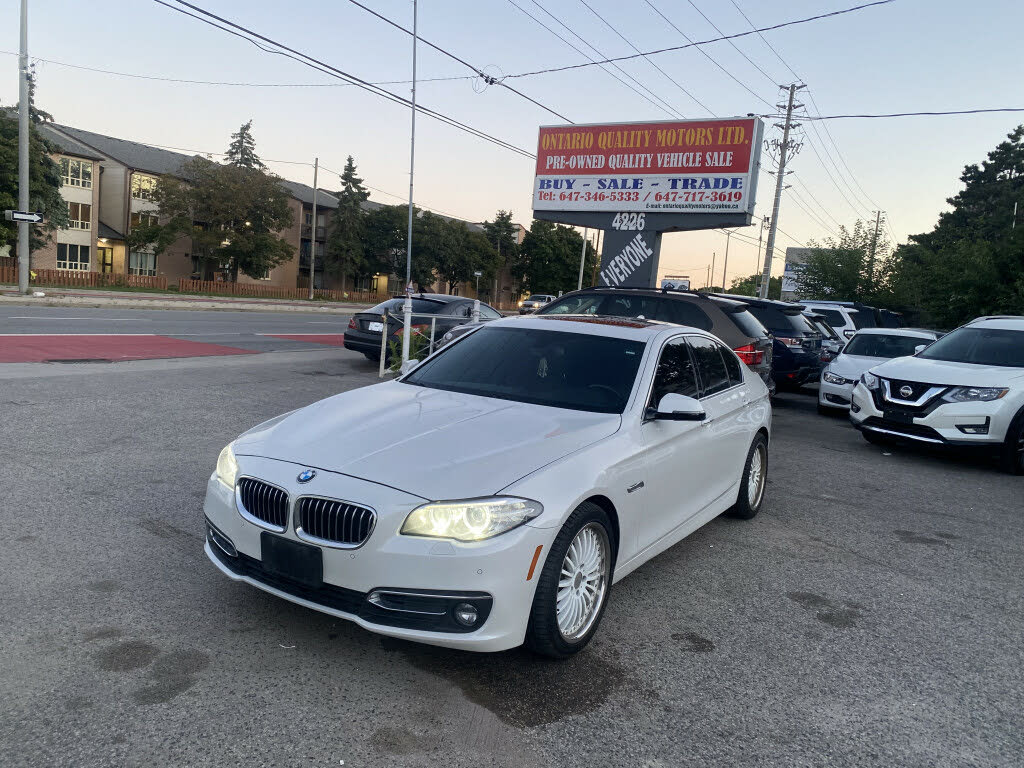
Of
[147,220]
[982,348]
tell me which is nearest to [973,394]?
[982,348]

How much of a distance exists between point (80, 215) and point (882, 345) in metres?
54.1

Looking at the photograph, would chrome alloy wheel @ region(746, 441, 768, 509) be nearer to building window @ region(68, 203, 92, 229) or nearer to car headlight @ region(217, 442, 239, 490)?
car headlight @ region(217, 442, 239, 490)

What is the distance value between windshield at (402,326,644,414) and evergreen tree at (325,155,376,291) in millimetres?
65106

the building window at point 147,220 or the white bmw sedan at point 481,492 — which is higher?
the building window at point 147,220

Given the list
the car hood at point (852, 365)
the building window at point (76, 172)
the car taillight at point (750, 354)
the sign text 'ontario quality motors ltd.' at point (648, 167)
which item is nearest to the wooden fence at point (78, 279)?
the building window at point (76, 172)

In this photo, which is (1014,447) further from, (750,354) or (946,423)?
(750,354)

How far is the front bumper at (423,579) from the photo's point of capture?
3.06 metres

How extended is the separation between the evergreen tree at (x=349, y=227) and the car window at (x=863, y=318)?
177 feet

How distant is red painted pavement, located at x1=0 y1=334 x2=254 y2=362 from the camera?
12.5m

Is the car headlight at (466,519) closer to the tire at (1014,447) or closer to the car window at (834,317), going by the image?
the tire at (1014,447)

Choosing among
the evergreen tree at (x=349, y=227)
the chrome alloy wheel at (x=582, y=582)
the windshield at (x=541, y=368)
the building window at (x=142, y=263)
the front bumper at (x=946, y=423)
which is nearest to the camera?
the chrome alloy wheel at (x=582, y=582)

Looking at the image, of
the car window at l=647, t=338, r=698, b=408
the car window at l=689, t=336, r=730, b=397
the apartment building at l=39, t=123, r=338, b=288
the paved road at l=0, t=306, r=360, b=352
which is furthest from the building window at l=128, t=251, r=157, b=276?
the car window at l=647, t=338, r=698, b=408

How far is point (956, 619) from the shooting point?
4.32m

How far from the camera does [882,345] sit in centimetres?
1287
